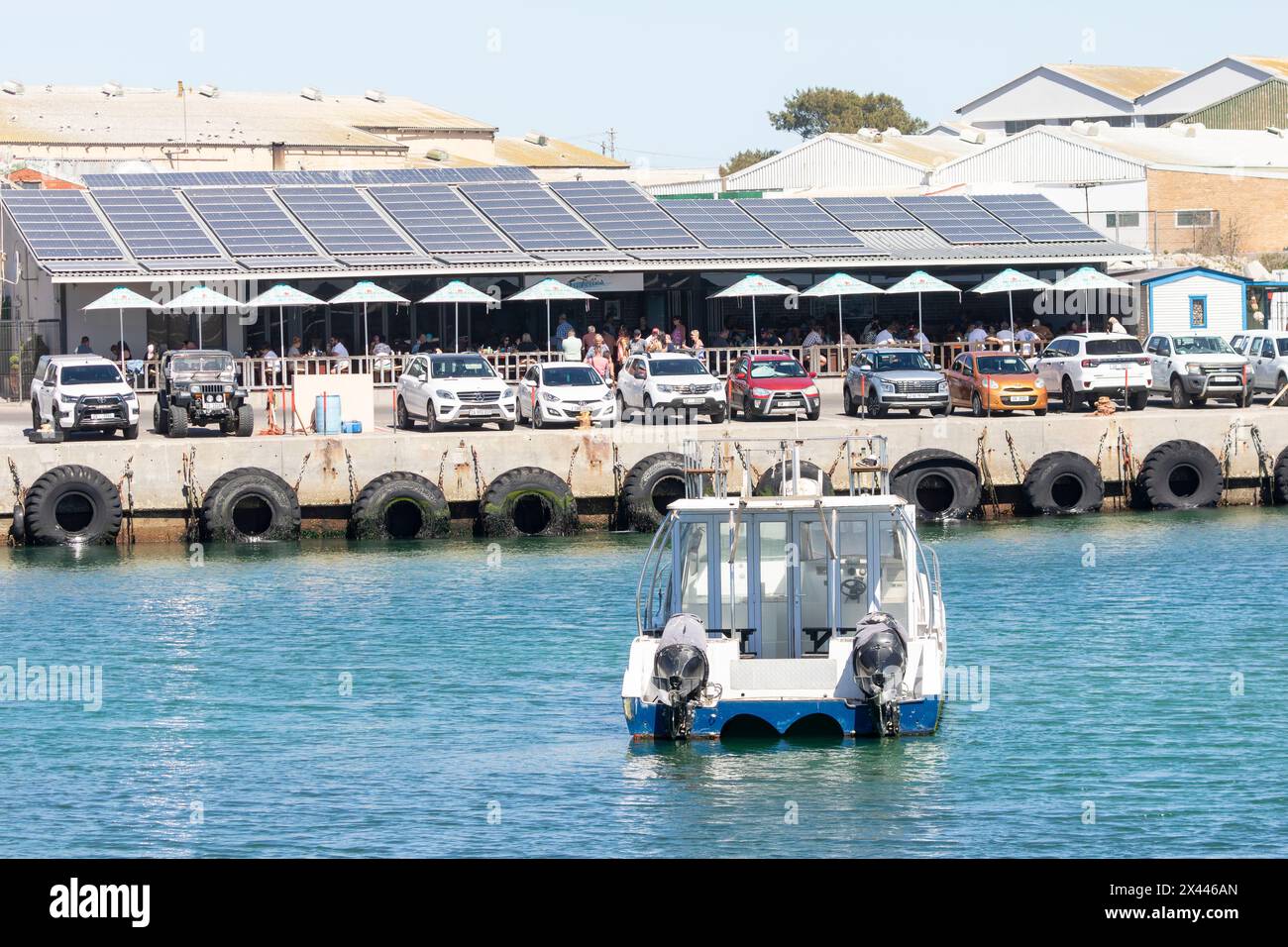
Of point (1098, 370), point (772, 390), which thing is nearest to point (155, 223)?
point (772, 390)

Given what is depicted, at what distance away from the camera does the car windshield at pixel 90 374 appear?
43.0m

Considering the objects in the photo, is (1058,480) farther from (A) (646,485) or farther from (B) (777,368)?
(A) (646,485)

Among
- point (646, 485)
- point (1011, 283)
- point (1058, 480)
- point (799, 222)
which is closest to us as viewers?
point (646, 485)

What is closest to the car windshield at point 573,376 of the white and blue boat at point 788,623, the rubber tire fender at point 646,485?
the rubber tire fender at point 646,485

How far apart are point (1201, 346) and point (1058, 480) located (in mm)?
8055

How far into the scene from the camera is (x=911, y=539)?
75.5 ft

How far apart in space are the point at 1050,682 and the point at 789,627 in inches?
218

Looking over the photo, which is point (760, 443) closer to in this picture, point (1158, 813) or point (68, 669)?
point (68, 669)

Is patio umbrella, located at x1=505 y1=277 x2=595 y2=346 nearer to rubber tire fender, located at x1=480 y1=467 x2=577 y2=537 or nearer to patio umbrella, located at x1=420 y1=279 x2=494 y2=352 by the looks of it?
patio umbrella, located at x1=420 y1=279 x2=494 y2=352

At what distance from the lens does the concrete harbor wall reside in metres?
41.3

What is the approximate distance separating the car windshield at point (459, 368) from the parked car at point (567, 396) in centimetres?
110

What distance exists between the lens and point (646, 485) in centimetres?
4188

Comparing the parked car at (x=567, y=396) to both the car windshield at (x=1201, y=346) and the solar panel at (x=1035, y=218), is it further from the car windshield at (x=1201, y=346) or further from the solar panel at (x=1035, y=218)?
the solar panel at (x=1035, y=218)

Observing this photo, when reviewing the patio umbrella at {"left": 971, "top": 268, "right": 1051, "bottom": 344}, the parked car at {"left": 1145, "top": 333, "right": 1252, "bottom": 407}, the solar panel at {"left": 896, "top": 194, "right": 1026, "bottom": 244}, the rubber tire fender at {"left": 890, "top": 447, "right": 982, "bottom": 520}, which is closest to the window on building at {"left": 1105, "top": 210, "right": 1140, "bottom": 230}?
the solar panel at {"left": 896, "top": 194, "right": 1026, "bottom": 244}
